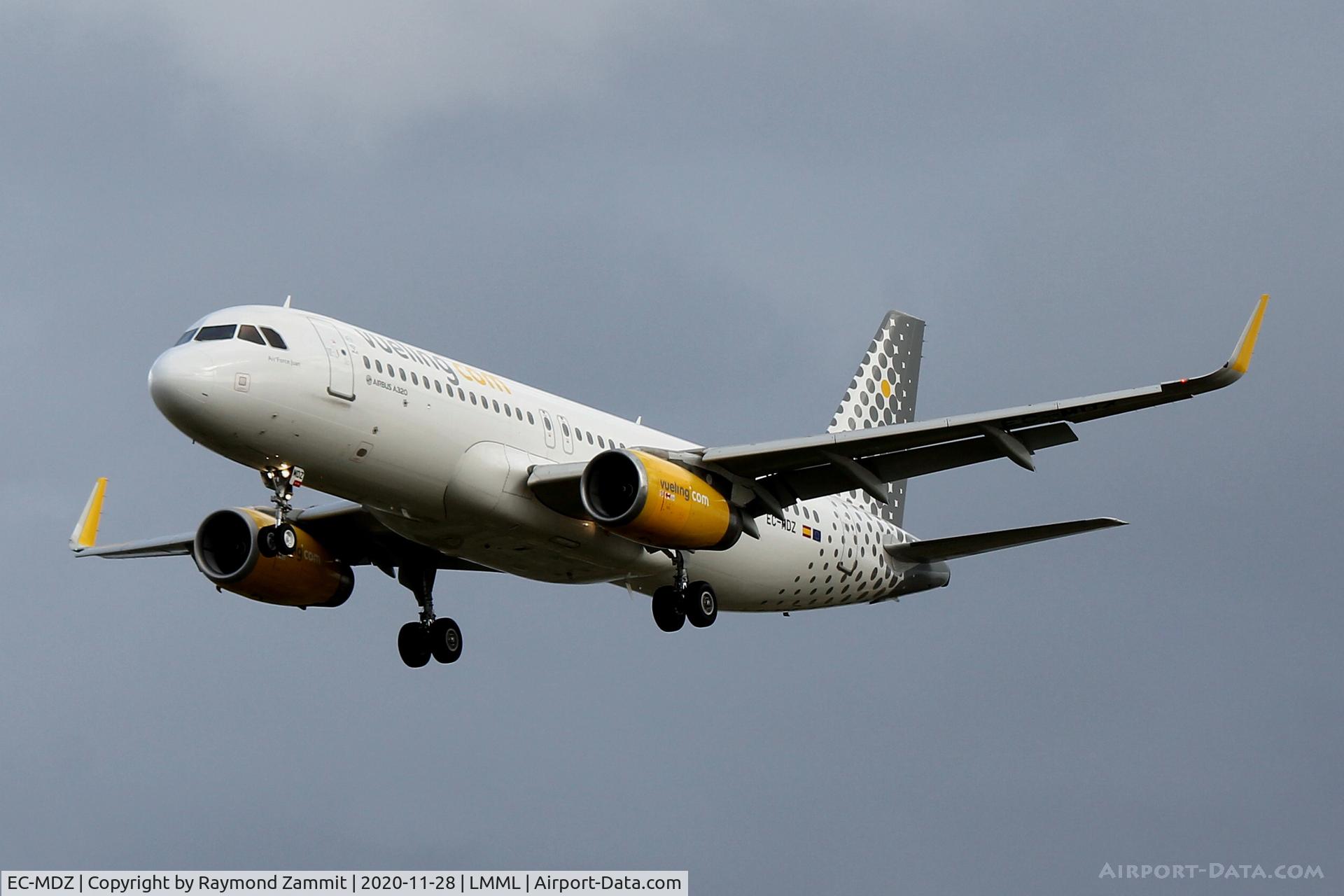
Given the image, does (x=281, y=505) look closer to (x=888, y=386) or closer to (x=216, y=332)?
(x=216, y=332)

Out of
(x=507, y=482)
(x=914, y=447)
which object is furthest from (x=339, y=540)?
(x=914, y=447)

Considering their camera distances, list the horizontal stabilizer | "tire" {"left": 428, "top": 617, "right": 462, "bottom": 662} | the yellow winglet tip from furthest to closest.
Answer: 1. "tire" {"left": 428, "top": 617, "right": 462, "bottom": 662}
2. the horizontal stabilizer
3. the yellow winglet tip

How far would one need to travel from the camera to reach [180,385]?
31.3m

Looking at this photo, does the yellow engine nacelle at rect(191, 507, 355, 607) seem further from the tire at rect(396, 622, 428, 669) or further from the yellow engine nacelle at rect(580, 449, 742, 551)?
the yellow engine nacelle at rect(580, 449, 742, 551)

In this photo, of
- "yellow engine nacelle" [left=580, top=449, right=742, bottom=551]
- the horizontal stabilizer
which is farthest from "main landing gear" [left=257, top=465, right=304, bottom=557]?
the horizontal stabilizer

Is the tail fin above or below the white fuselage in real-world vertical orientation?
above

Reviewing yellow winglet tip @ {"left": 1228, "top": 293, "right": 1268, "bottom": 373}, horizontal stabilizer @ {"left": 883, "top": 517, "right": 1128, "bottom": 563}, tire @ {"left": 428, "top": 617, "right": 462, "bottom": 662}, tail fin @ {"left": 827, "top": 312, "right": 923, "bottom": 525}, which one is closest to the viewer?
yellow winglet tip @ {"left": 1228, "top": 293, "right": 1268, "bottom": 373}

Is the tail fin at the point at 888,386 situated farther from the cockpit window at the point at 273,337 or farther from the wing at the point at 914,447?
the cockpit window at the point at 273,337

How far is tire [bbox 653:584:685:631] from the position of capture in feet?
127

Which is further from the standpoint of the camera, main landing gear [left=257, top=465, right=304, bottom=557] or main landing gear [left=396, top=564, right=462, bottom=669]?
main landing gear [left=396, top=564, right=462, bottom=669]

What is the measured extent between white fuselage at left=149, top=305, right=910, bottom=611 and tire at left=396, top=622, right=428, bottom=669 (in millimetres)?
3668

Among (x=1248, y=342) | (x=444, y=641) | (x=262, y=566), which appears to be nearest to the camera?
(x=1248, y=342)

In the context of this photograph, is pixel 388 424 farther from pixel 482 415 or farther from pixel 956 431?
pixel 956 431

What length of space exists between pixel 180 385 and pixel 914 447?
13.8 metres
